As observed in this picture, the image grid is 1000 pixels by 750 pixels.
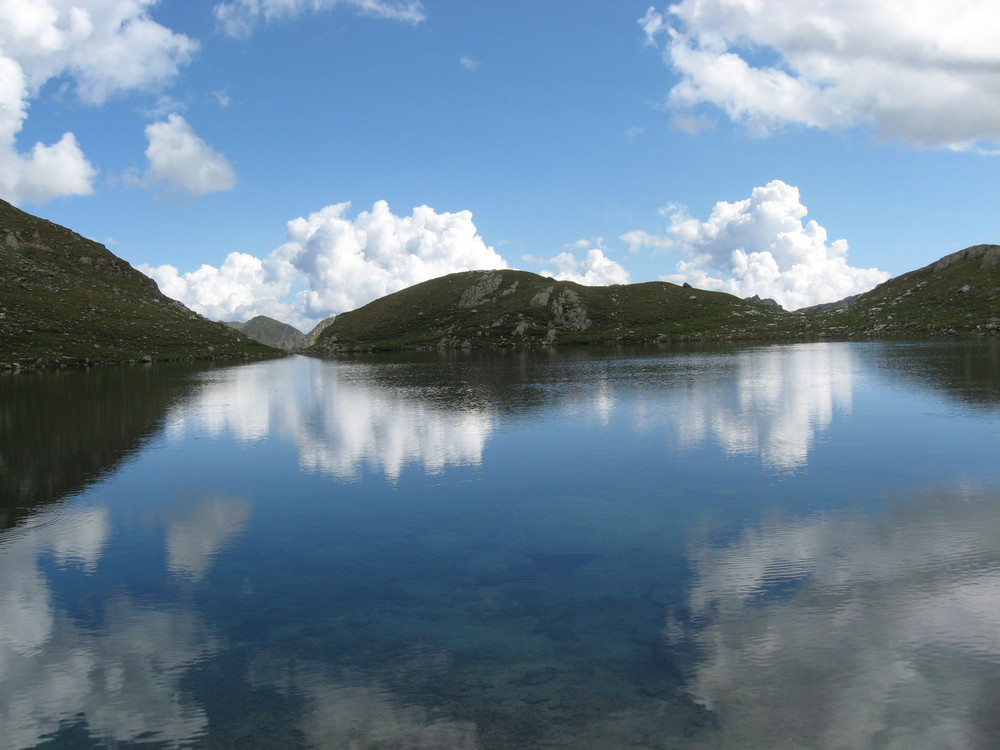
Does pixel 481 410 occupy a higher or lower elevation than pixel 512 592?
higher

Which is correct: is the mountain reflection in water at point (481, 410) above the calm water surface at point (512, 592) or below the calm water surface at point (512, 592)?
above

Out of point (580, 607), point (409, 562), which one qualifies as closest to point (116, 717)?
point (409, 562)

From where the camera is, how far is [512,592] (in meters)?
20.7

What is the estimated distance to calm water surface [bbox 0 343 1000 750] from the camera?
1403 cm

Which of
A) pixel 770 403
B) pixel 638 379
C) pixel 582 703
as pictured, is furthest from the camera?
pixel 638 379

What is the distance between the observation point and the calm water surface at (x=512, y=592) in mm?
14031

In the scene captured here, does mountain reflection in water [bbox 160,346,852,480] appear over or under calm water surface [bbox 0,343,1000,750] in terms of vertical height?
over

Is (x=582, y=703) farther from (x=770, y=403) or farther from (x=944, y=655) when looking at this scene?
(x=770, y=403)

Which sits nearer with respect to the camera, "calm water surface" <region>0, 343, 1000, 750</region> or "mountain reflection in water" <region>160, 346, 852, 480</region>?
"calm water surface" <region>0, 343, 1000, 750</region>

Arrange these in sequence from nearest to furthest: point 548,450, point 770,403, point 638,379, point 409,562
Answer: point 409,562 → point 548,450 → point 770,403 → point 638,379

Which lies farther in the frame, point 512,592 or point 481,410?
point 481,410

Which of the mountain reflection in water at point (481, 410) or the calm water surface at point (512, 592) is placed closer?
the calm water surface at point (512, 592)

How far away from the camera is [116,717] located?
48.0 ft

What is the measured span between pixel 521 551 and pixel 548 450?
20.4 metres
